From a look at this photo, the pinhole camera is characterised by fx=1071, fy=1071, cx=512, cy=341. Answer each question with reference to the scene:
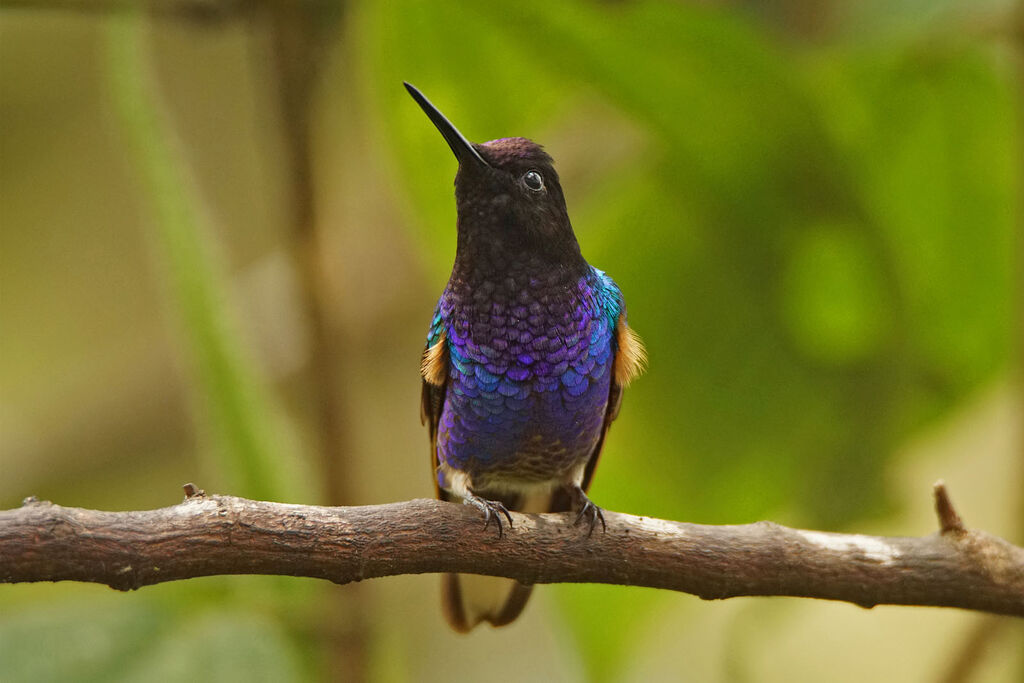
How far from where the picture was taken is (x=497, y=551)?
5.83ft

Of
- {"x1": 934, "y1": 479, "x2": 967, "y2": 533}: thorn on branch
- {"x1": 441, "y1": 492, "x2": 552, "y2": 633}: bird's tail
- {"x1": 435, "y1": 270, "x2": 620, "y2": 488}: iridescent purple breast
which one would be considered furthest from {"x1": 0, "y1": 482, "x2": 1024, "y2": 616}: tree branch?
{"x1": 441, "y1": 492, "x2": 552, "y2": 633}: bird's tail

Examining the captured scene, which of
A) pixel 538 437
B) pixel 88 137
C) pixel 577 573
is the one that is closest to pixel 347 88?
pixel 88 137

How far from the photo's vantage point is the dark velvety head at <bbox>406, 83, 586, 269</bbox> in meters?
1.99

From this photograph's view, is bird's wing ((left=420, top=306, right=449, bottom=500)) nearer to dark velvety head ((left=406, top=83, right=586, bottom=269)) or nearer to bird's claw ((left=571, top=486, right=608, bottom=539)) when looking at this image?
dark velvety head ((left=406, top=83, right=586, bottom=269))

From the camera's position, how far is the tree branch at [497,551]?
1424mm

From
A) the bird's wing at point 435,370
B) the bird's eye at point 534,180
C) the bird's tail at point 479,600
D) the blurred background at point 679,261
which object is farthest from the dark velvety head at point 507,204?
the bird's tail at point 479,600

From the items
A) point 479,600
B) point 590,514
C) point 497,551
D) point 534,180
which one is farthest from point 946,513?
point 479,600

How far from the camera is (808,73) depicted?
99.1 inches

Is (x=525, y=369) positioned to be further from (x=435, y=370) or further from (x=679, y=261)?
(x=679, y=261)

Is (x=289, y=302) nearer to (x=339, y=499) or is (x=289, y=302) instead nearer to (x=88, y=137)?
(x=339, y=499)

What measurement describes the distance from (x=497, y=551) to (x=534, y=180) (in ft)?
2.28

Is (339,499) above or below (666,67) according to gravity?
below

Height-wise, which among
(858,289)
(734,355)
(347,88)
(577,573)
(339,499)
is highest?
(347,88)

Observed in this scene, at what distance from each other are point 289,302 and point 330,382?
3.62ft
